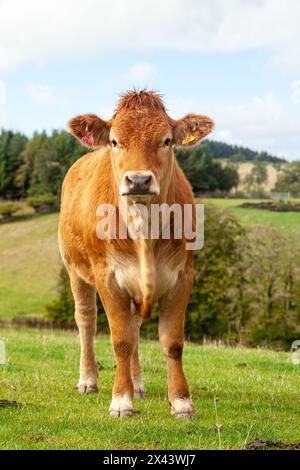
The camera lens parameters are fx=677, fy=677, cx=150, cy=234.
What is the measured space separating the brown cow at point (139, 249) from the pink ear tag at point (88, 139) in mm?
12

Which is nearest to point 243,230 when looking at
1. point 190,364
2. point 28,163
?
point 190,364

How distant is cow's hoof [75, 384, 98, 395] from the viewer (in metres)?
8.54

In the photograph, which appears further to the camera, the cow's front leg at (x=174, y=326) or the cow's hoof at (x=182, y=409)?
the cow's front leg at (x=174, y=326)

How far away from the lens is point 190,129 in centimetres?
734

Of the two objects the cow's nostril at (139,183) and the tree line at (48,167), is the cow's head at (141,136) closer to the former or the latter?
the cow's nostril at (139,183)

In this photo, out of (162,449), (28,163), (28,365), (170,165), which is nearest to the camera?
(162,449)

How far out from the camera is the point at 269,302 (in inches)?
1898

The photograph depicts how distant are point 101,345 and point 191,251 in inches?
329

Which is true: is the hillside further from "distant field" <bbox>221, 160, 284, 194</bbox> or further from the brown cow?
the brown cow

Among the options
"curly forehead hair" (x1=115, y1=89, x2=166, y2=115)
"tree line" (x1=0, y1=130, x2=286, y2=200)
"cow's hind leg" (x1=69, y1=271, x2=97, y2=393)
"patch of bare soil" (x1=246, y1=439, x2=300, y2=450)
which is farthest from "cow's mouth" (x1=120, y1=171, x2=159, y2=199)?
"tree line" (x1=0, y1=130, x2=286, y2=200)

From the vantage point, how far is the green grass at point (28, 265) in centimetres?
6638

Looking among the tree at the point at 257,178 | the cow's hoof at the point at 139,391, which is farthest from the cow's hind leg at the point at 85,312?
the tree at the point at 257,178

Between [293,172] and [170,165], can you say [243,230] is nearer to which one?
[170,165]

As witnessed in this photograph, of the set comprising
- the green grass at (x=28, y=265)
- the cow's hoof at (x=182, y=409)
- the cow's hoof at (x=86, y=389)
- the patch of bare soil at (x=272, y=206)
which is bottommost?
the green grass at (x=28, y=265)
